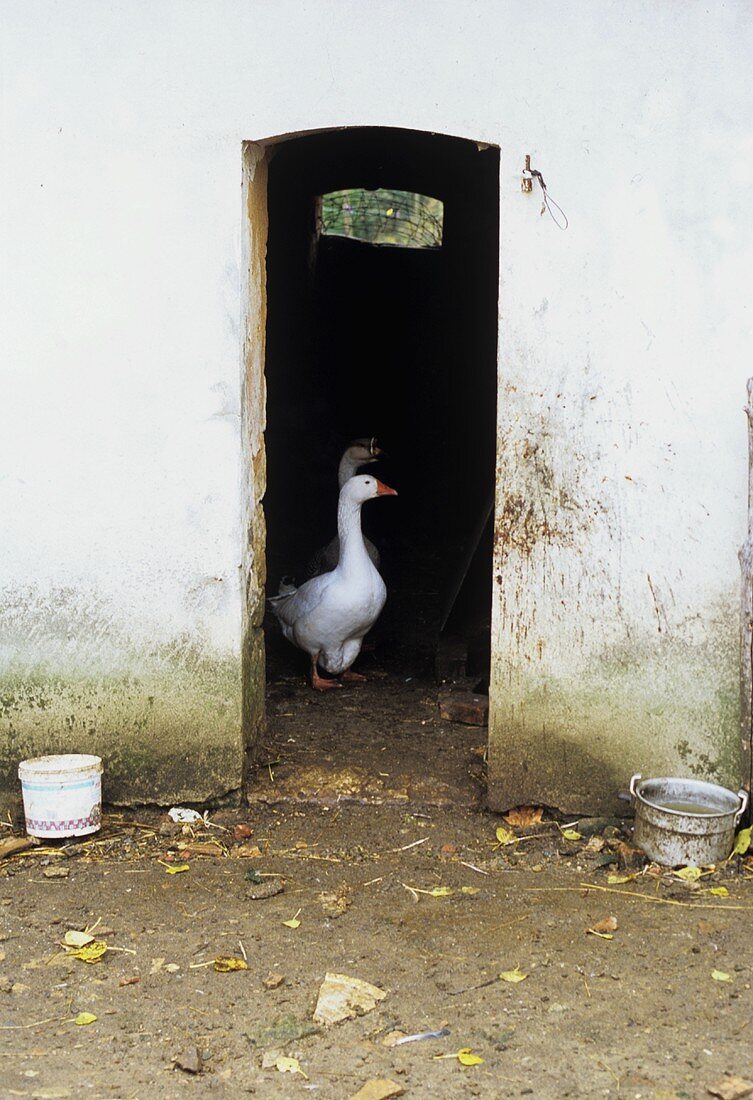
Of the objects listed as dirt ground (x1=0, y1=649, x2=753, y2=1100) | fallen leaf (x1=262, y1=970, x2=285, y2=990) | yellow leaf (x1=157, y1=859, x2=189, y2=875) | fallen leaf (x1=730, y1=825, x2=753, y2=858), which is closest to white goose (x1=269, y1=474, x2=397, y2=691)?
dirt ground (x1=0, y1=649, x2=753, y2=1100)

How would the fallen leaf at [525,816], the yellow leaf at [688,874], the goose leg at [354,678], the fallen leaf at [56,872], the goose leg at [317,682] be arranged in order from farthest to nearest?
the goose leg at [354,678] < the goose leg at [317,682] < the fallen leaf at [525,816] < the fallen leaf at [56,872] < the yellow leaf at [688,874]

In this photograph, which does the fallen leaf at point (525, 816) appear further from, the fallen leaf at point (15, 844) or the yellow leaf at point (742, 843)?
the fallen leaf at point (15, 844)

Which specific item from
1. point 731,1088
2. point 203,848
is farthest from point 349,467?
point 731,1088

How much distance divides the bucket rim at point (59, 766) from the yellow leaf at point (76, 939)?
878 millimetres

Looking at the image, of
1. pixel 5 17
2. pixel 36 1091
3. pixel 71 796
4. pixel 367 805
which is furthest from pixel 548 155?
pixel 36 1091

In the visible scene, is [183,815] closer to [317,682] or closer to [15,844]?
[15,844]

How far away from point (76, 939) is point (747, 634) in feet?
9.59

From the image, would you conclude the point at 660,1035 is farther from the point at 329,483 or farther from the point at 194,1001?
the point at 329,483

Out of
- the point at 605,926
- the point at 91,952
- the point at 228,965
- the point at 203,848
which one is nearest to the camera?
the point at 228,965

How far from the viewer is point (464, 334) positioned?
1116 centimetres

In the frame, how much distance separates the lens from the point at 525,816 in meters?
5.10

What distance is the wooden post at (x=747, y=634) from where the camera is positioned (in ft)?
15.4

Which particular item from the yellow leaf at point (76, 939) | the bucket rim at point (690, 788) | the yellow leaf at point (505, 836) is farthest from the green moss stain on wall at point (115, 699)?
the bucket rim at point (690, 788)

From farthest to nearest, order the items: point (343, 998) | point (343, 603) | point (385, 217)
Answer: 1. point (385, 217)
2. point (343, 603)
3. point (343, 998)
